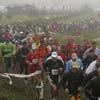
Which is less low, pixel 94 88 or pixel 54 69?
pixel 94 88

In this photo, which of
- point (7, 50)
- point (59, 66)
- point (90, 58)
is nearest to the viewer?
point (59, 66)

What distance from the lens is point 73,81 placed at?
11.2m

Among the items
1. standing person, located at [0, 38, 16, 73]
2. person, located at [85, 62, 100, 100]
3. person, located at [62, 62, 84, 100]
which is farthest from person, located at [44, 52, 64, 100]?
standing person, located at [0, 38, 16, 73]

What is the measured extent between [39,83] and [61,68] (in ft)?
3.68

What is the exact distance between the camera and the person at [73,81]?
11109 millimetres

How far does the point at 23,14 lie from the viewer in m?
68.8

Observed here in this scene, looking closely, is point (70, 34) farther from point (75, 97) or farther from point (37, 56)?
point (75, 97)

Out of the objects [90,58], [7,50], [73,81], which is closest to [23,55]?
[7,50]

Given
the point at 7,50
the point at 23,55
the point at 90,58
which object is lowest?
the point at 23,55

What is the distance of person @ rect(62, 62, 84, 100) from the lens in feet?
36.4

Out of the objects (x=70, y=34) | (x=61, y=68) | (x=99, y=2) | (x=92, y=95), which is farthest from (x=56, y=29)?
(x=99, y=2)

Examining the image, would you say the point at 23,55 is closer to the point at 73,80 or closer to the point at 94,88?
the point at 73,80

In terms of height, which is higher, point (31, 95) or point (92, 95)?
point (92, 95)

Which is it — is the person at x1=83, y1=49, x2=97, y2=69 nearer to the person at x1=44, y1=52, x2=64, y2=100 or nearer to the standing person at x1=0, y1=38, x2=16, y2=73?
the person at x1=44, y1=52, x2=64, y2=100
